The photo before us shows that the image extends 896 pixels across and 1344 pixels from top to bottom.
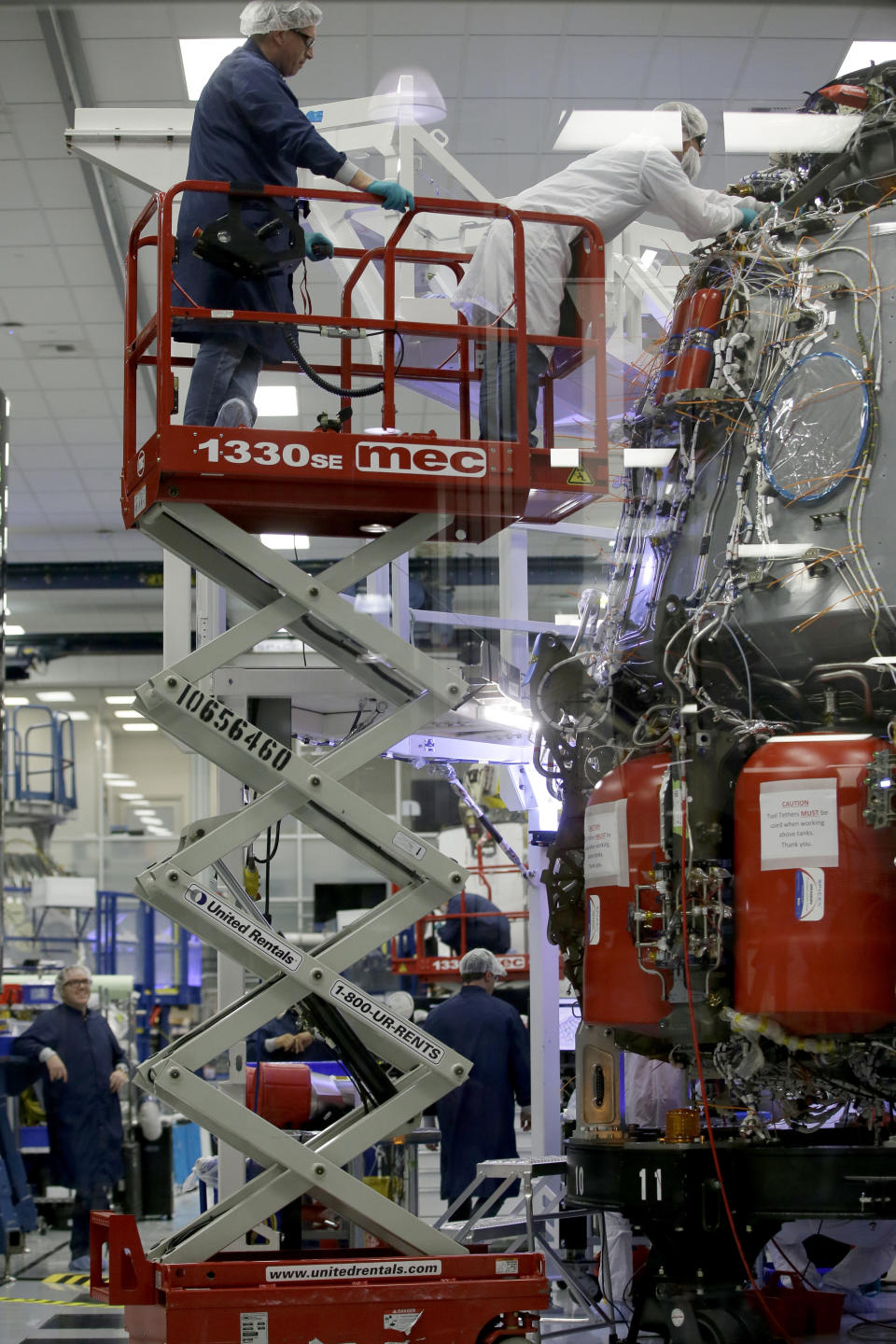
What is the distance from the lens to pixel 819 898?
18.6ft

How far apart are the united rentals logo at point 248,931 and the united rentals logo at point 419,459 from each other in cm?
180

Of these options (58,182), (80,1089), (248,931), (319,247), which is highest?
(58,182)

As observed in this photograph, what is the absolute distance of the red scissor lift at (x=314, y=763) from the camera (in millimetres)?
5691

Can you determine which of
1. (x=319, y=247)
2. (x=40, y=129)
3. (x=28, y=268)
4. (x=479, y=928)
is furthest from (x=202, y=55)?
(x=479, y=928)

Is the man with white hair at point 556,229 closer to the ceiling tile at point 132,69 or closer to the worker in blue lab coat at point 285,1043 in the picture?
the ceiling tile at point 132,69

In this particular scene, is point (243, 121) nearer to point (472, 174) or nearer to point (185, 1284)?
point (472, 174)

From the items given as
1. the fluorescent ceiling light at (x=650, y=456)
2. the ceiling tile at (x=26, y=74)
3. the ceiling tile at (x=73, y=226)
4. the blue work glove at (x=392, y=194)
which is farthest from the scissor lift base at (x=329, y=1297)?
the ceiling tile at (x=73, y=226)

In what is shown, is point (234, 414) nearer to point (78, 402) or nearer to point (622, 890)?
point (622, 890)

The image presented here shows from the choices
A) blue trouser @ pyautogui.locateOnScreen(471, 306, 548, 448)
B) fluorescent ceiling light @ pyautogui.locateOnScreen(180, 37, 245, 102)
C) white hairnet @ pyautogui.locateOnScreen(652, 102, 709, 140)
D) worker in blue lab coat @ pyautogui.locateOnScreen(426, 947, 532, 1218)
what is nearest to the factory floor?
worker in blue lab coat @ pyautogui.locateOnScreen(426, 947, 532, 1218)

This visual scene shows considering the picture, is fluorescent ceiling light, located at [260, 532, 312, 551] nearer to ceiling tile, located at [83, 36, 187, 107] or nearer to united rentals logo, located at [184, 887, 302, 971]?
united rentals logo, located at [184, 887, 302, 971]

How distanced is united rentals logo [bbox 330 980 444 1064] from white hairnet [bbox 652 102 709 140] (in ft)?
11.8

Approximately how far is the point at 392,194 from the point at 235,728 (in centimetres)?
223

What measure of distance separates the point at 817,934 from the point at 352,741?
194 centimetres

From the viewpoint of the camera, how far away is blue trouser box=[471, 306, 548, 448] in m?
6.41
